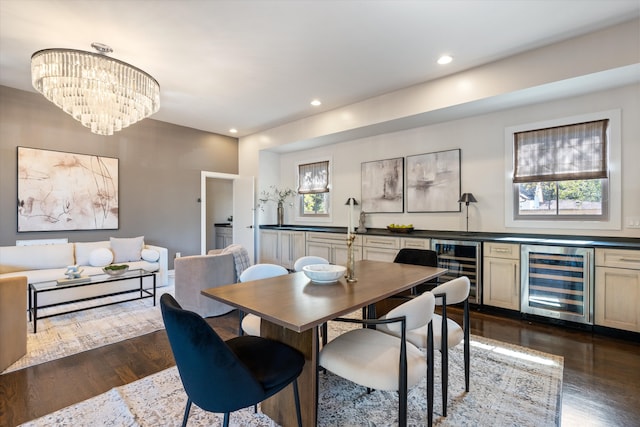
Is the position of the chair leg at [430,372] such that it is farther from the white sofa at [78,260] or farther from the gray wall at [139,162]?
the gray wall at [139,162]

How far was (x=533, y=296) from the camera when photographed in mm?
3404

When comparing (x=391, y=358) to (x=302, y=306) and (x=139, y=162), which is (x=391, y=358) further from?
(x=139, y=162)

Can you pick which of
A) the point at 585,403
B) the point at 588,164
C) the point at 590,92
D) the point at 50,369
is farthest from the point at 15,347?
the point at 590,92

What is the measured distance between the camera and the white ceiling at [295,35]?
256cm

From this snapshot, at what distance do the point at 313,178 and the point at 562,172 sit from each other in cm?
405

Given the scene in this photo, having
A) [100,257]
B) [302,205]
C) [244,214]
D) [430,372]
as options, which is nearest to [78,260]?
[100,257]

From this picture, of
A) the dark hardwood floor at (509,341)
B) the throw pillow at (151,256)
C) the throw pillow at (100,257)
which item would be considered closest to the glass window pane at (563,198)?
the dark hardwood floor at (509,341)

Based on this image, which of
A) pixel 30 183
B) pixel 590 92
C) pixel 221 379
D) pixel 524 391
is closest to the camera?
pixel 221 379

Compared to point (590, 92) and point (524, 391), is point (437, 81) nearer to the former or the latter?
point (590, 92)

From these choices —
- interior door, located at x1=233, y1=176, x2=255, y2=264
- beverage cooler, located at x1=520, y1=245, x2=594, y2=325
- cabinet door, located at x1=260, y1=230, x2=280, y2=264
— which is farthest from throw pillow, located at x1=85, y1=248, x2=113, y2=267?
beverage cooler, located at x1=520, y1=245, x2=594, y2=325

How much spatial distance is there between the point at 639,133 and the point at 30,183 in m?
7.63

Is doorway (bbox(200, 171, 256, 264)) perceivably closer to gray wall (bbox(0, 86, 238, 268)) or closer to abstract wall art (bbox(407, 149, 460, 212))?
gray wall (bbox(0, 86, 238, 268))

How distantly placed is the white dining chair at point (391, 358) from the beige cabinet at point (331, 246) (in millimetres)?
3190

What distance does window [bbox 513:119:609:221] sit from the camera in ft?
11.3
